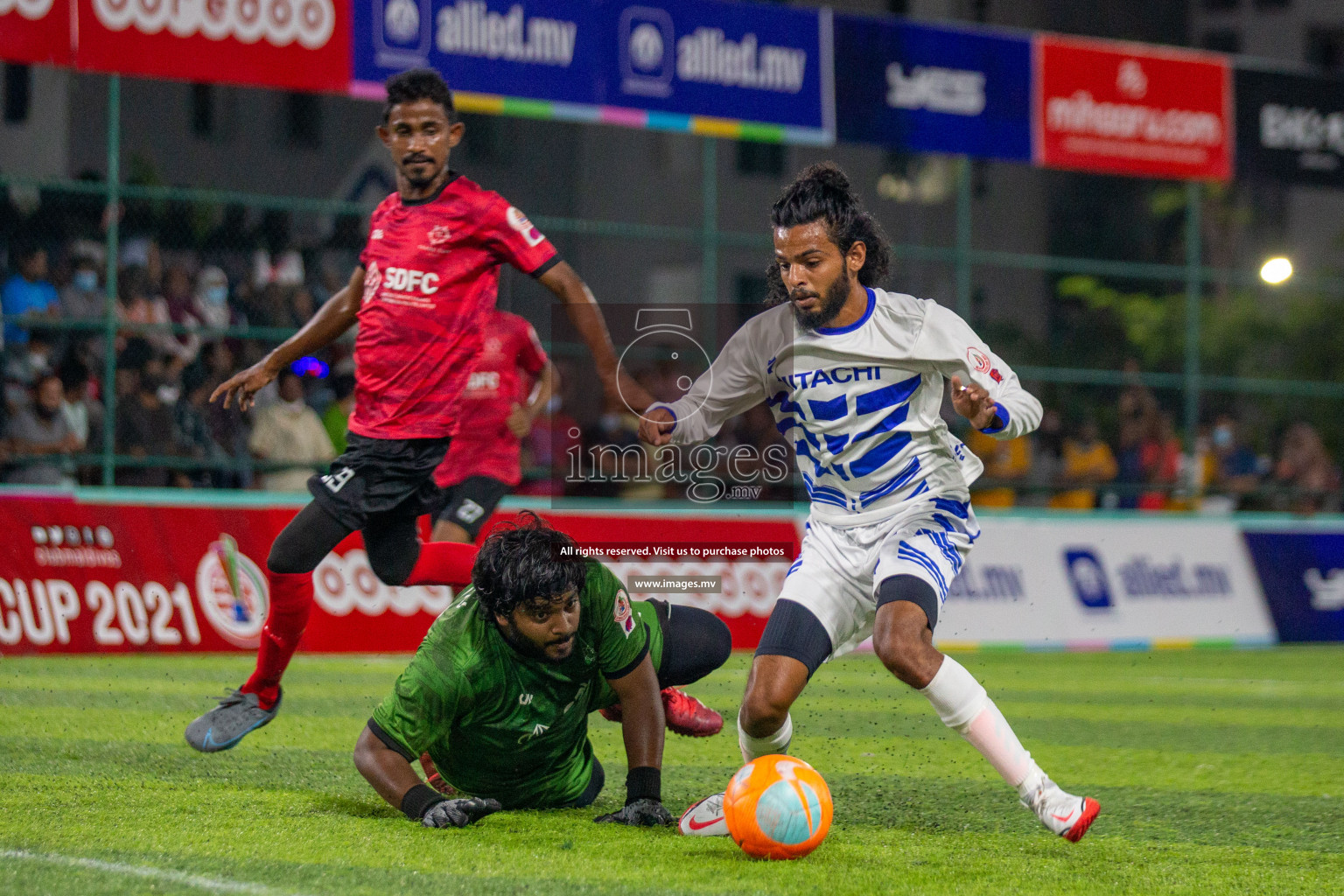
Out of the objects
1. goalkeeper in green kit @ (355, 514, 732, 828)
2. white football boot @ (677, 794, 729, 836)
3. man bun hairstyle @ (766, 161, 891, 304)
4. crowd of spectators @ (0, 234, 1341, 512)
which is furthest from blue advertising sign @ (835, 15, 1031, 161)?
white football boot @ (677, 794, 729, 836)

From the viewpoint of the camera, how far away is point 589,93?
41.5 feet

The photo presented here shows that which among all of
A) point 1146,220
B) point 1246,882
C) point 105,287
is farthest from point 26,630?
point 1146,220

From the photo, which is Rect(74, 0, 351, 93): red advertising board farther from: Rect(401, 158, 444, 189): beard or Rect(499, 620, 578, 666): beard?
Rect(499, 620, 578, 666): beard

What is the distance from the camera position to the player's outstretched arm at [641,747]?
4.95 m

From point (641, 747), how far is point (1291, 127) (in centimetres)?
1373

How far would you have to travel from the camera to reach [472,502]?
27.9 feet

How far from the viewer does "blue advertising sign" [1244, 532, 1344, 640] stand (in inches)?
576

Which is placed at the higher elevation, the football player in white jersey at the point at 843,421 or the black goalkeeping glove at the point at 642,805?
the football player in white jersey at the point at 843,421

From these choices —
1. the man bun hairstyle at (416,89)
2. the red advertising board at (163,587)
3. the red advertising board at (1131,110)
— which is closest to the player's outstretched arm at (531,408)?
the red advertising board at (163,587)

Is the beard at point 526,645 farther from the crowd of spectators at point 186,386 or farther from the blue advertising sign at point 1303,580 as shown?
the blue advertising sign at point 1303,580

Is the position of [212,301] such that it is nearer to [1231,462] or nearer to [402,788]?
[402,788]

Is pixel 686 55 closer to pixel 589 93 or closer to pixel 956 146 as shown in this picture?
pixel 589 93

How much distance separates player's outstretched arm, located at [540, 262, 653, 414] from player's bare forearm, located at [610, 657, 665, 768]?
91 cm

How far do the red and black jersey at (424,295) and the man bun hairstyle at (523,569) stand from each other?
1.44 meters
